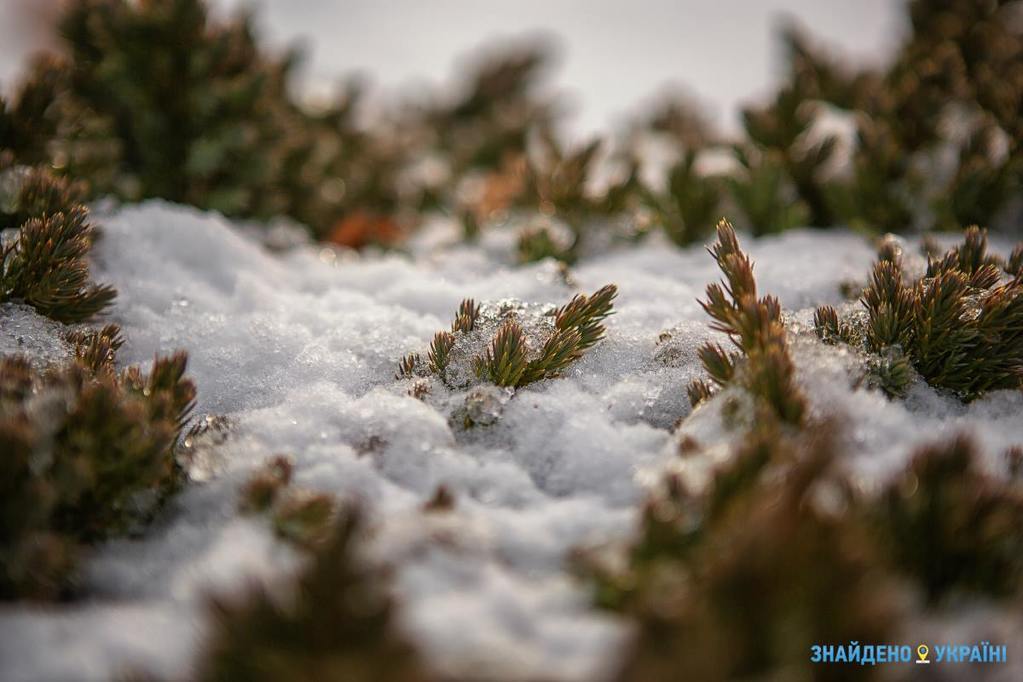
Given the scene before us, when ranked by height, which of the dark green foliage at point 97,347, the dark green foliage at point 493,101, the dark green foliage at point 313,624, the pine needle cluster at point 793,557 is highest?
the dark green foliage at point 493,101

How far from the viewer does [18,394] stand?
4.73 ft

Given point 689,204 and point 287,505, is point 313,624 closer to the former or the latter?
point 287,505

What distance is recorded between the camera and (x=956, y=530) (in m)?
1.20

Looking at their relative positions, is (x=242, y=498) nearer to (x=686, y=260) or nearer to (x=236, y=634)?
(x=236, y=634)

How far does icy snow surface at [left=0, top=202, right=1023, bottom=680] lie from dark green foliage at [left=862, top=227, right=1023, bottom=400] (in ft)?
0.26

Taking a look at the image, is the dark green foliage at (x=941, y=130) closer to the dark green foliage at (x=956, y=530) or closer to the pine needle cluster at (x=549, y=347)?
the pine needle cluster at (x=549, y=347)

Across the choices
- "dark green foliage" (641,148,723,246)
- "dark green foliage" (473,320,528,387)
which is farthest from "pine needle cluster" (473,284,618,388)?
"dark green foliage" (641,148,723,246)

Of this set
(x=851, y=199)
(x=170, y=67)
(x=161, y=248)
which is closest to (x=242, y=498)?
(x=161, y=248)

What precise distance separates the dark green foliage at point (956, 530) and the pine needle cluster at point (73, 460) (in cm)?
149

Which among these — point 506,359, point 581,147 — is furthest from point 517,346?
point 581,147

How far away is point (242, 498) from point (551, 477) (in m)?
0.70

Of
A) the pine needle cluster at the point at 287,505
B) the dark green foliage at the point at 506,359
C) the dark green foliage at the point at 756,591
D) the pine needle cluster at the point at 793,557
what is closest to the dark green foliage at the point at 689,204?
the dark green foliage at the point at 506,359

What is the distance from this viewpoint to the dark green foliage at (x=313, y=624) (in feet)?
3.20

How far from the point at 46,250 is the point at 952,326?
8.40 feet
